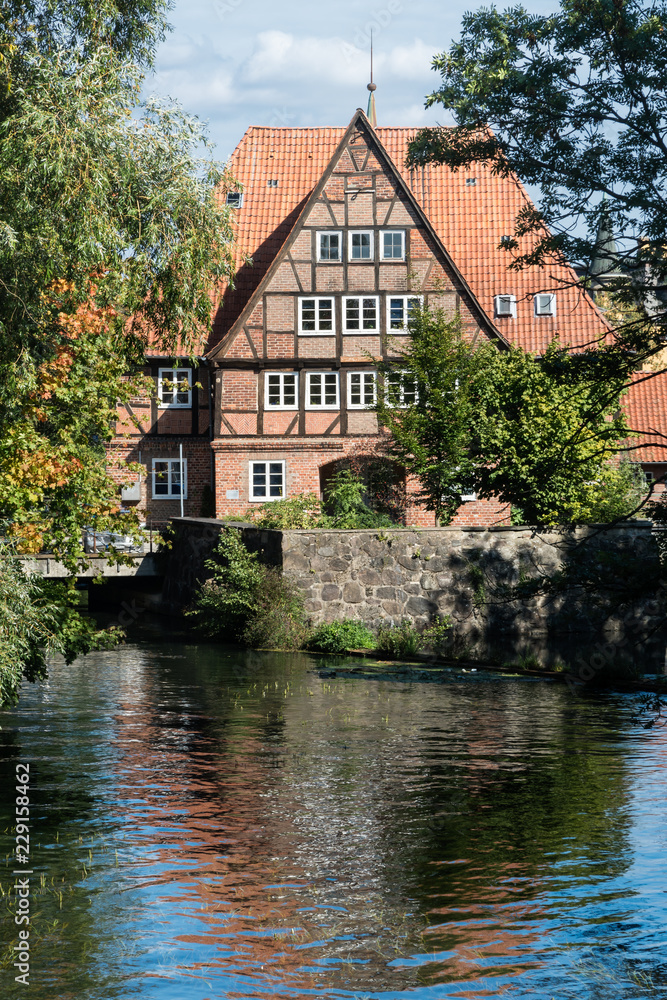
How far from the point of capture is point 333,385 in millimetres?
35781

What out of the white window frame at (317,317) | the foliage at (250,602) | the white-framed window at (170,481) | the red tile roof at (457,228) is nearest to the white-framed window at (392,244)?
the white window frame at (317,317)

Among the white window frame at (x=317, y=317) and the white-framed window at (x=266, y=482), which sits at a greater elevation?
the white window frame at (x=317, y=317)

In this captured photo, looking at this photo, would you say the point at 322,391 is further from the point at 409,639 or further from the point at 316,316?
the point at 409,639

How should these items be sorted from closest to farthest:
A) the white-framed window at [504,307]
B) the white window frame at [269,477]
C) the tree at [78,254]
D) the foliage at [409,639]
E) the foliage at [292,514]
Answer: the tree at [78,254] < the foliage at [409,639] < the foliage at [292,514] < the white window frame at [269,477] < the white-framed window at [504,307]

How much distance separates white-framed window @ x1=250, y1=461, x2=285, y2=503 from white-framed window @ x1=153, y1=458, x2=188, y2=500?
156 inches

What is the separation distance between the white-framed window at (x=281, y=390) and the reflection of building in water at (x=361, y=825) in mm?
17689

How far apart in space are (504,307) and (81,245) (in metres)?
28.4

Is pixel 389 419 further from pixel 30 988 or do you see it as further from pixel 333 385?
pixel 30 988

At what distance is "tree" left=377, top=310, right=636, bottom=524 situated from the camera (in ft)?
87.4

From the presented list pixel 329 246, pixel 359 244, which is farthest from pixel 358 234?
pixel 329 246

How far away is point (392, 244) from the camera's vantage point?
35625 mm

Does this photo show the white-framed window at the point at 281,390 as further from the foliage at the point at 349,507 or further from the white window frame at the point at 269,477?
the foliage at the point at 349,507

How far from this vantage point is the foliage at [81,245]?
1288 centimetres

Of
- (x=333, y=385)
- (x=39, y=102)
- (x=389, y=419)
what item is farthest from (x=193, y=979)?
(x=333, y=385)
